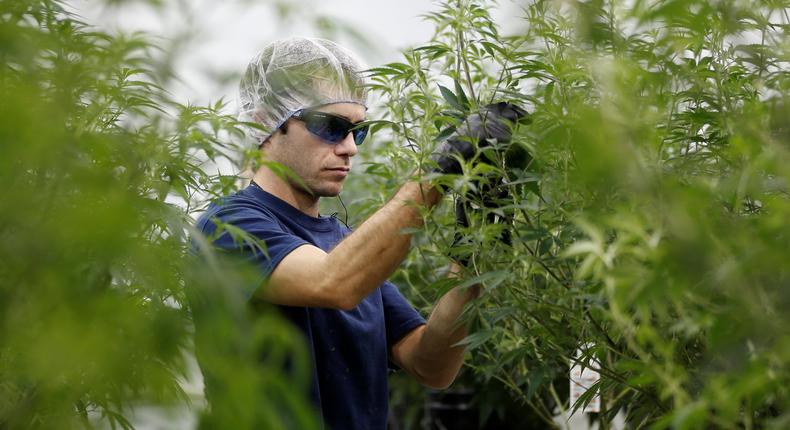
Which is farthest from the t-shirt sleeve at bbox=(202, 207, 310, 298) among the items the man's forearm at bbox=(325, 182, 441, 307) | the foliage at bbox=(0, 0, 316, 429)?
the foliage at bbox=(0, 0, 316, 429)

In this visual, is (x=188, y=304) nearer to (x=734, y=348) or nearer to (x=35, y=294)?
(x=35, y=294)

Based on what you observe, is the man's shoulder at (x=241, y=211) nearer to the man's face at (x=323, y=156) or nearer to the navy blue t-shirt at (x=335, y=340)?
the navy blue t-shirt at (x=335, y=340)

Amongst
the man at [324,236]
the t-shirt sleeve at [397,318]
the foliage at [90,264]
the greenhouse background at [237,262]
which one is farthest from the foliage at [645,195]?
the foliage at [90,264]

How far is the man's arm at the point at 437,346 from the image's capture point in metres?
2.82

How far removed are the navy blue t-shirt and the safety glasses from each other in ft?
0.78

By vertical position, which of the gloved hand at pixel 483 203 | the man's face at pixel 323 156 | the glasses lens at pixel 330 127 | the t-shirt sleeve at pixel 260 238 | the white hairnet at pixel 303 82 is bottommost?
the t-shirt sleeve at pixel 260 238

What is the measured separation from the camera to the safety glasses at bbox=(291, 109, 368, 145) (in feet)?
9.36

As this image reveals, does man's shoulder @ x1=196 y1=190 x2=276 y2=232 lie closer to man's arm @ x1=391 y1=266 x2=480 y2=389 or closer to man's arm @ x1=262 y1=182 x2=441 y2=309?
man's arm @ x1=262 y1=182 x2=441 y2=309

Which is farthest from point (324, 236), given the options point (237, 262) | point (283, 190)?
point (237, 262)

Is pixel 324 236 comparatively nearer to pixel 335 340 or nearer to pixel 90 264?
pixel 335 340

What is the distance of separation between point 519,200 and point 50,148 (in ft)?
4.16

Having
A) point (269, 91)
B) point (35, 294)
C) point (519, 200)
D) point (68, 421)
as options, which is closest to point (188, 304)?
point (68, 421)

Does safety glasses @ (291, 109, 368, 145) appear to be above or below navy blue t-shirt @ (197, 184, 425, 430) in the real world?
above

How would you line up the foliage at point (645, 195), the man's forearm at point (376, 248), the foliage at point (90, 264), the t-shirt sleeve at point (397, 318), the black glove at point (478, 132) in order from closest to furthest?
1. the foliage at point (90, 264)
2. the foliage at point (645, 195)
3. the black glove at point (478, 132)
4. the man's forearm at point (376, 248)
5. the t-shirt sleeve at point (397, 318)
